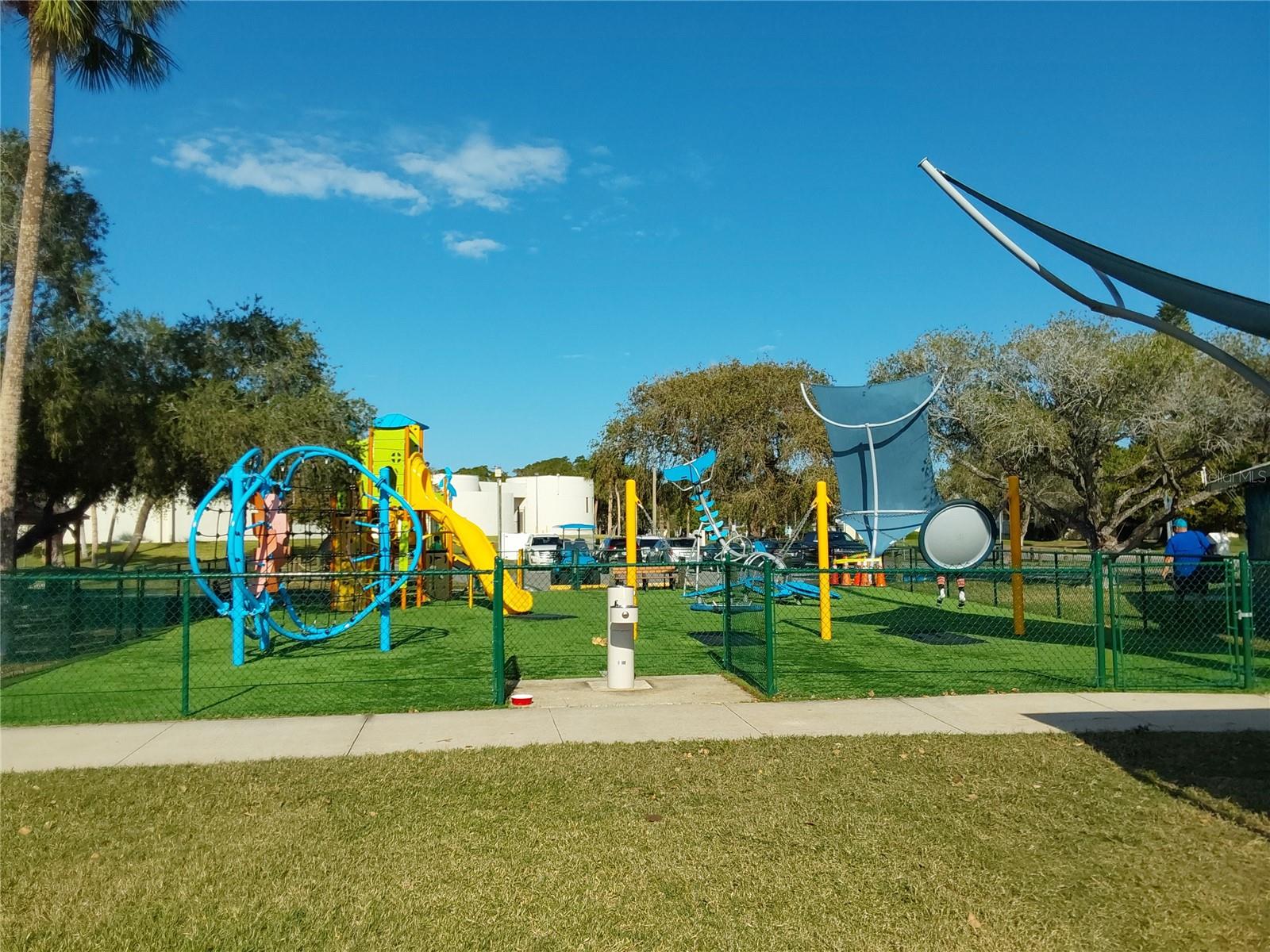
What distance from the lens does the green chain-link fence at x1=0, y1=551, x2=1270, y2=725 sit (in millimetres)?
10719

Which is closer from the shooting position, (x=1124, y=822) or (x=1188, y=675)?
(x=1124, y=822)

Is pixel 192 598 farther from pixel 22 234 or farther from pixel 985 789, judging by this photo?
pixel 985 789

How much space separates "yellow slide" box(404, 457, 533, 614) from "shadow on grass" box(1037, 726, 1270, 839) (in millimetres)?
11815

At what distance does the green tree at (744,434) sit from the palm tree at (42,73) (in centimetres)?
2657

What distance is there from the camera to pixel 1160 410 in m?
29.7

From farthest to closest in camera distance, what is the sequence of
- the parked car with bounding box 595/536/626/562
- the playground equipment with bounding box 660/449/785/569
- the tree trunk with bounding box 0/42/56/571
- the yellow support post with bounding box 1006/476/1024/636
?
1. the parked car with bounding box 595/536/626/562
2. the playground equipment with bounding box 660/449/785/569
3. the yellow support post with bounding box 1006/476/1024/636
4. the tree trunk with bounding box 0/42/56/571

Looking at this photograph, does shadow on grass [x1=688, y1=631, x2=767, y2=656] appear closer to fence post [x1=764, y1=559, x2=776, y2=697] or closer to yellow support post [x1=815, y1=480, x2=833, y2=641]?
fence post [x1=764, y1=559, x2=776, y2=697]

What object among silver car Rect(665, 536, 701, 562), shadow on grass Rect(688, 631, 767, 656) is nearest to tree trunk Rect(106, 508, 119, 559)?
silver car Rect(665, 536, 701, 562)

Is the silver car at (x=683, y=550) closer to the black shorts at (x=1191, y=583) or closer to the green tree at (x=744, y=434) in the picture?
the green tree at (x=744, y=434)

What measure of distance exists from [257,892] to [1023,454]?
1166 inches

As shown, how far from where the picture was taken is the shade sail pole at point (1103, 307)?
5.53 meters

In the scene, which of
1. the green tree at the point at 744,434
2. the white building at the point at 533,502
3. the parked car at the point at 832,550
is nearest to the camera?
the parked car at the point at 832,550

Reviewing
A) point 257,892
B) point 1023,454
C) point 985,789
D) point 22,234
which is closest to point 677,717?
point 985,789

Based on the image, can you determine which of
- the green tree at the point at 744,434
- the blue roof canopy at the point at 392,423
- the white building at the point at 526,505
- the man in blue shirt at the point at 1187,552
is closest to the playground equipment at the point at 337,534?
the blue roof canopy at the point at 392,423
